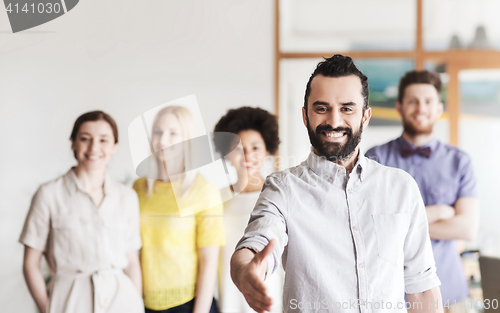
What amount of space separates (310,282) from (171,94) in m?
1.37

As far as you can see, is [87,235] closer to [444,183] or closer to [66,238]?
[66,238]

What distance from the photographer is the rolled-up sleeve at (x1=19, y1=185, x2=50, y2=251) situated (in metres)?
2.19

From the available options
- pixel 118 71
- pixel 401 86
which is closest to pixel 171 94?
pixel 118 71

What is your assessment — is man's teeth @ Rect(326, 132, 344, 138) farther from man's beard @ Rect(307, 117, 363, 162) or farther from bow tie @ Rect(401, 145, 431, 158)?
bow tie @ Rect(401, 145, 431, 158)

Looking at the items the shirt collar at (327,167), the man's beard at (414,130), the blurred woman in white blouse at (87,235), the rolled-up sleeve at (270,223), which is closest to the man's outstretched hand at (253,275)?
the rolled-up sleeve at (270,223)

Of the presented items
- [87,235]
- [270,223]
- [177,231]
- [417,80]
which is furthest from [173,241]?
[417,80]

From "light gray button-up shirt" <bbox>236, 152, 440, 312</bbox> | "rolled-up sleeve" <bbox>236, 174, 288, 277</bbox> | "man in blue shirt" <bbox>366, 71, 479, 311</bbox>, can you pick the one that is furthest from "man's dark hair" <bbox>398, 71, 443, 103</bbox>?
"rolled-up sleeve" <bbox>236, 174, 288, 277</bbox>

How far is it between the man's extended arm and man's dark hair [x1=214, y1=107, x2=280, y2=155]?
3.04 ft

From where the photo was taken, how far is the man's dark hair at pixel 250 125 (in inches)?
89.7

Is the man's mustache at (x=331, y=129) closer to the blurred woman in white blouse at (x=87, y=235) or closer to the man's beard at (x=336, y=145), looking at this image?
the man's beard at (x=336, y=145)

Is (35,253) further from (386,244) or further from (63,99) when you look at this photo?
(386,244)

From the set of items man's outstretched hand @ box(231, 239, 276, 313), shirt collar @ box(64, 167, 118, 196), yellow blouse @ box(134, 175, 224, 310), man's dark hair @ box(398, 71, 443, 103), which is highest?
man's dark hair @ box(398, 71, 443, 103)

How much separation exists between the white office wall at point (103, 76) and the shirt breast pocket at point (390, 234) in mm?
1174

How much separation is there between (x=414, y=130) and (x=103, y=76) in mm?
1713
